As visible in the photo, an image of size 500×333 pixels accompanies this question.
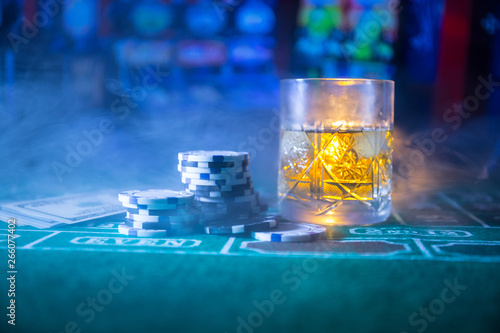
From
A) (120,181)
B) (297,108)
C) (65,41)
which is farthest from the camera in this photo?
(65,41)

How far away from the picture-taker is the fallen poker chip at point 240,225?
67.8 inches

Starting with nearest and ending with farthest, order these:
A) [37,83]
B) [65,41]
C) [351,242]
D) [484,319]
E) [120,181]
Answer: [484,319]
[351,242]
[120,181]
[37,83]
[65,41]

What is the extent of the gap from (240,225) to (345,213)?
420 millimetres

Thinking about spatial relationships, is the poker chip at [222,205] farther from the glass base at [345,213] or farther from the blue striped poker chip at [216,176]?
the glass base at [345,213]

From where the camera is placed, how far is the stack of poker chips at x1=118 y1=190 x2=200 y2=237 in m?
1.71

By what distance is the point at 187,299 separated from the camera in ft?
4.29

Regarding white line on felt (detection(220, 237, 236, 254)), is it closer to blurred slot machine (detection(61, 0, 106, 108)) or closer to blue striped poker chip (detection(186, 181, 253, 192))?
blue striped poker chip (detection(186, 181, 253, 192))

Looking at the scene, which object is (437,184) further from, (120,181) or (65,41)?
(65,41)

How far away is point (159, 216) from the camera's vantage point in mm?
1722

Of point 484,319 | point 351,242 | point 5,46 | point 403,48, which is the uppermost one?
point 403,48

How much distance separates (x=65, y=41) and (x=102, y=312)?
4.14 metres

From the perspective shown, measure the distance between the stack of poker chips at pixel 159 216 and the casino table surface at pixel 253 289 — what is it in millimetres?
168

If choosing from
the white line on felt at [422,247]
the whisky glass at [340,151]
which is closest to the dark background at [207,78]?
the whisky glass at [340,151]

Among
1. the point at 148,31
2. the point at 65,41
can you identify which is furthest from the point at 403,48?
the point at 65,41
